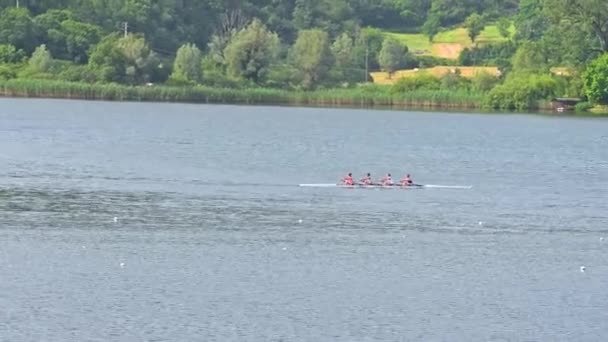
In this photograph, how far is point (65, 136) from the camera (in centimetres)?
8025

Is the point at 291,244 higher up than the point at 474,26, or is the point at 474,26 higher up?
the point at 474,26

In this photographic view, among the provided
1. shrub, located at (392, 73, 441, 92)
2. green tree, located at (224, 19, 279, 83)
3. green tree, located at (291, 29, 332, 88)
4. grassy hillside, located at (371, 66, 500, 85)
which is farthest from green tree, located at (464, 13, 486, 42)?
green tree, located at (224, 19, 279, 83)

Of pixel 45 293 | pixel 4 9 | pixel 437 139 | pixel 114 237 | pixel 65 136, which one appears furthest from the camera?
pixel 4 9

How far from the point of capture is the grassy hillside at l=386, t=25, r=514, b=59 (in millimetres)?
162250

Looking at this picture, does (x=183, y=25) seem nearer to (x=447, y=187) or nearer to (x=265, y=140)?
(x=265, y=140)

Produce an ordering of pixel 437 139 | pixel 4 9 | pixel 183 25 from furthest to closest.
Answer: pixel 183 25 → pixel 4 9 → pixel 437 139

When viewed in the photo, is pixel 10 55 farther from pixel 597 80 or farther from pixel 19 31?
pixel 597 80

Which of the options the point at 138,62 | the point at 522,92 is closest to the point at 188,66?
the point at 138,62

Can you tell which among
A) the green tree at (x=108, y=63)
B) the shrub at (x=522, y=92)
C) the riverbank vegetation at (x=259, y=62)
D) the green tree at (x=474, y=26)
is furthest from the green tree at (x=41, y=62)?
the green tree at (x=474, y=26)

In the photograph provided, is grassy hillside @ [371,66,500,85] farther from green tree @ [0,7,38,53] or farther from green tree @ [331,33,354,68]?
green tree @ [0,7,38,53]

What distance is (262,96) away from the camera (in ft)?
410

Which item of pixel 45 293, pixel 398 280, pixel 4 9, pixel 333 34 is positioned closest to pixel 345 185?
pixel 398 280

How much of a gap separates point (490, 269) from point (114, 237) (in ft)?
34.5

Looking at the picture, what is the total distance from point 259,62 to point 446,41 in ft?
141
